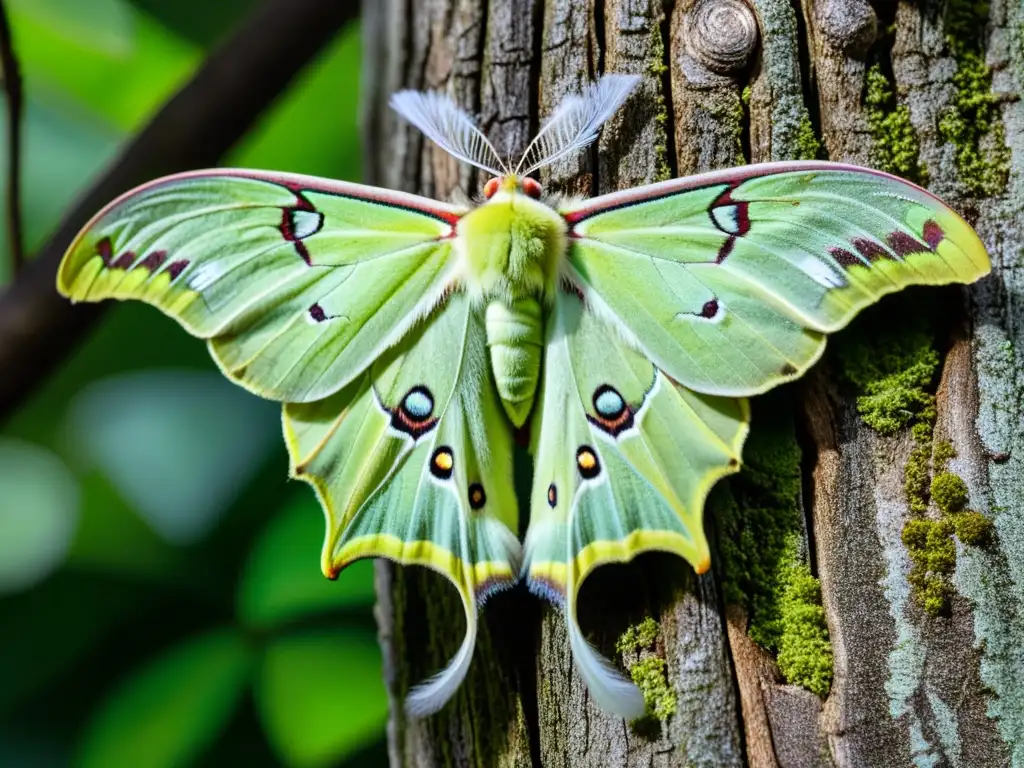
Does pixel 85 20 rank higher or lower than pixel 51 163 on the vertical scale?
higher

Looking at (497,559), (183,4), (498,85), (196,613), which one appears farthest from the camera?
(183,4)

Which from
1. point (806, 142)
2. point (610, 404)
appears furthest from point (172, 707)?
point (806, 142)

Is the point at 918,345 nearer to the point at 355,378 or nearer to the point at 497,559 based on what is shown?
the point at 497,559

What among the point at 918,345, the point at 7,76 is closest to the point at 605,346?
the point at 918,345

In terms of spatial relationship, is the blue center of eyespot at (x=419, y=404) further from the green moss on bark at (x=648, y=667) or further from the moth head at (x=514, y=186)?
the green moss on bark at (x=648, y=667)

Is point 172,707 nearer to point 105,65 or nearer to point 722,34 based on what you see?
point 105,65

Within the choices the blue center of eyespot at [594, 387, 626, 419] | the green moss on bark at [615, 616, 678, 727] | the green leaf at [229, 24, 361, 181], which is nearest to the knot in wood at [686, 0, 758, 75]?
the blue center of eyespot at [594, 387, 626, 419]

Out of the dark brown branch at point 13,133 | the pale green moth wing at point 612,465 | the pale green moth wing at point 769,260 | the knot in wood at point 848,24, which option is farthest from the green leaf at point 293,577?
the knot in wood at point 848,24
